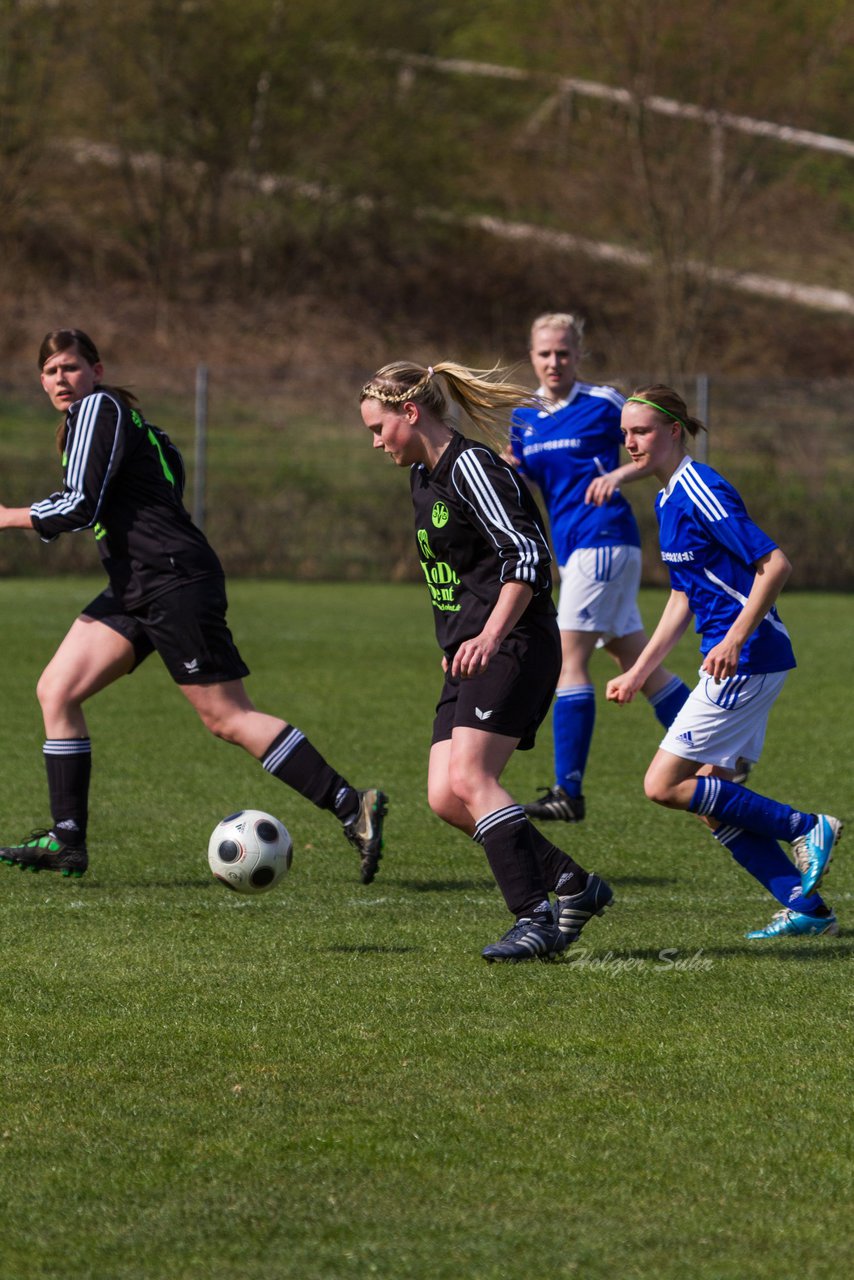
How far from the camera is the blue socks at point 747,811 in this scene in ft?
17.4

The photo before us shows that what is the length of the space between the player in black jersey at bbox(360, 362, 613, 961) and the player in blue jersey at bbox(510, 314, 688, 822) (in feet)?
8.01

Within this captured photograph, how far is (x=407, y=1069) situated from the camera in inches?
158

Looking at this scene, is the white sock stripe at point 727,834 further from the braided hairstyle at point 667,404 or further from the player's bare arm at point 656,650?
the braided hairstyle at point 667,404

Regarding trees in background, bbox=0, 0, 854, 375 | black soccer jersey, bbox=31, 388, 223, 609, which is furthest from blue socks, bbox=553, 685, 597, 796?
trees in background, bbox=0, 0, 854, 375

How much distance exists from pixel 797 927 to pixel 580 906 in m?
0.82

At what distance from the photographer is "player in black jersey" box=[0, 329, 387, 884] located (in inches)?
234

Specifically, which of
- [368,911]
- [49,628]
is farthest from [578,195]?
[368,911]

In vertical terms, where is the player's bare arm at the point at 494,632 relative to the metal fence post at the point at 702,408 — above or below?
below

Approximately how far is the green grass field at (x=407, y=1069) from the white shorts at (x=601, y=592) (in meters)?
0.89

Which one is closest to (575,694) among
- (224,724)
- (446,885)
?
(446,885)

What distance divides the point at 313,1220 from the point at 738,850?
8.72 ft

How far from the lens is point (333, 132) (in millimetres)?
32344

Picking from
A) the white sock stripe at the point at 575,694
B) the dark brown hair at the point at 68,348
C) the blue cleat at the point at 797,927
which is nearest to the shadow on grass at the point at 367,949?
the blue cleat at the point at 797,927

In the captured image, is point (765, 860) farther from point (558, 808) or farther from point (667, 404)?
point (558, 808)
